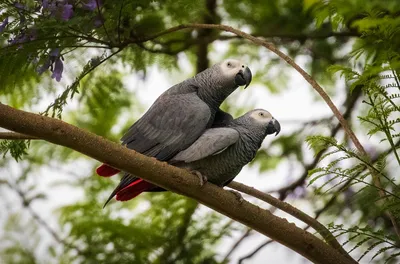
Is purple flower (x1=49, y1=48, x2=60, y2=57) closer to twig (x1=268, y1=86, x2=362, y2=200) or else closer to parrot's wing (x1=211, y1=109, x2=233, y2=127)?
parrot's wing (x1=211, y1=109, x2=233, y2=127)

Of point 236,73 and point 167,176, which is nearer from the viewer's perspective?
point 167,176

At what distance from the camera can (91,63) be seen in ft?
5.85

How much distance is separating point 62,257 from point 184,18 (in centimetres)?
102

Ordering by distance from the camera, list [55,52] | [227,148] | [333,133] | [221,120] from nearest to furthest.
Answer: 1. [55,52]
2. [227,148]
3. [221,120]
4. [333,133]

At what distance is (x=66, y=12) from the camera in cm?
161

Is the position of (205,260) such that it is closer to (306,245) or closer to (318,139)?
(306,245)

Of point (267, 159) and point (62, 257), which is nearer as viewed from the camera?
point (62, 257)

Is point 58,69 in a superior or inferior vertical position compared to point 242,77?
inferior

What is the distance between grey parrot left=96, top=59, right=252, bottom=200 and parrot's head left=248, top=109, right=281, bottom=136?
0.10 metres

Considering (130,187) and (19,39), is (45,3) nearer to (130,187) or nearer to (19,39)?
(19,39)

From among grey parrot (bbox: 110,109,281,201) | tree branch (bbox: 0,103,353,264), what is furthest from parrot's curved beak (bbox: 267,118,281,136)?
tree branch (bbox: 0,103,353,264)

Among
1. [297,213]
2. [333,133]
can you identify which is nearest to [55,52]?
[297,213]

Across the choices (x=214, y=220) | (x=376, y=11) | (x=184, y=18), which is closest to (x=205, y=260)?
(x=214, y=220)

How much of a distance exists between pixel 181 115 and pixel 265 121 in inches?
9.9
